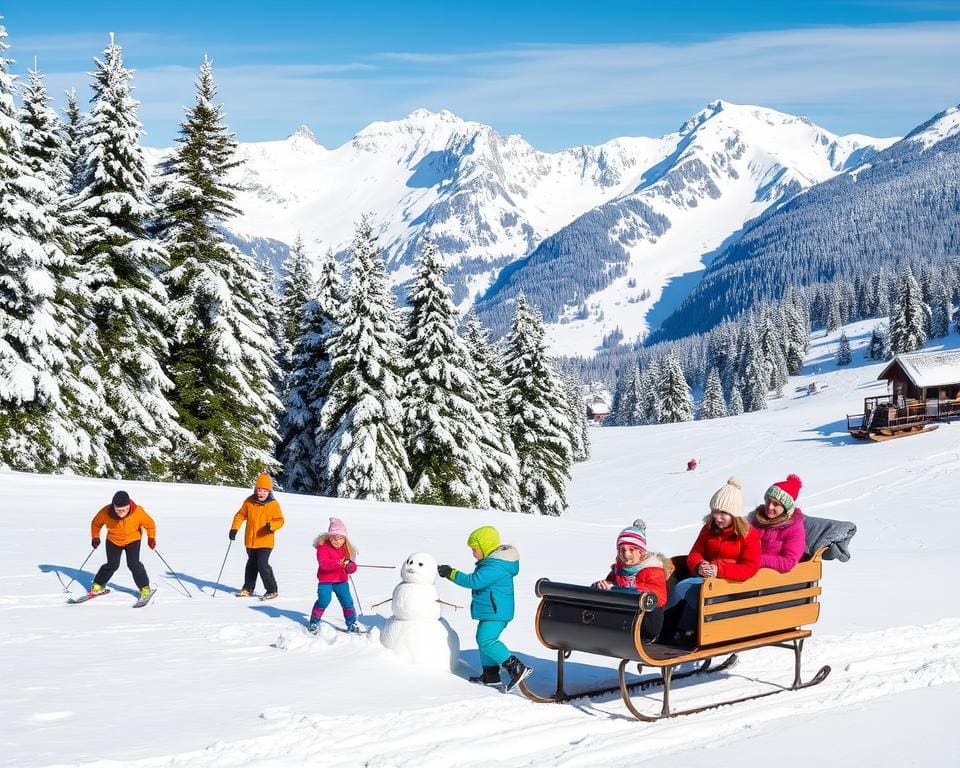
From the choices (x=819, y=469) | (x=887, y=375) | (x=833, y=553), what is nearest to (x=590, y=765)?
(x=833, y=553)

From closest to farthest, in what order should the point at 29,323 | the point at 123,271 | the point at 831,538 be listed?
1. the point at 831,538
2. the point at 29,323
3. the point at 123,271

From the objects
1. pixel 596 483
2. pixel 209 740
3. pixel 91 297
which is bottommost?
pixel 596 483

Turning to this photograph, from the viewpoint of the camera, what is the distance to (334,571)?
992 cm

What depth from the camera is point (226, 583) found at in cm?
1302

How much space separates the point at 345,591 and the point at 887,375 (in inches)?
2452

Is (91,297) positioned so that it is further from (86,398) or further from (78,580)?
(78,580)

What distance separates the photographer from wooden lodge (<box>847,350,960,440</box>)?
Answer: 54969 mm

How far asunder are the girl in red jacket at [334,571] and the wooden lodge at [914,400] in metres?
50.7

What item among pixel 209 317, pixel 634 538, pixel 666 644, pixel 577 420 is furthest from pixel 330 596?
pixel 577 420

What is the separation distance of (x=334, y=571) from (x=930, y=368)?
2369 inches

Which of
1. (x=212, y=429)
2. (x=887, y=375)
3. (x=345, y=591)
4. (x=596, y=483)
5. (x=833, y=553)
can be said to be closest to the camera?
(x=833, y=553)

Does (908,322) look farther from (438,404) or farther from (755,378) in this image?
(438,404)

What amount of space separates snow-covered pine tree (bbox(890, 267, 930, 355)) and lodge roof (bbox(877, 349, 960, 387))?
49.0 meters

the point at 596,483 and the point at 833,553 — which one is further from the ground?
the point at 833,553
